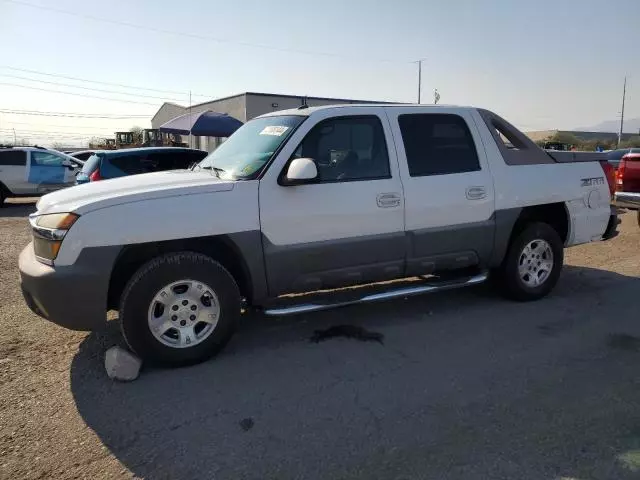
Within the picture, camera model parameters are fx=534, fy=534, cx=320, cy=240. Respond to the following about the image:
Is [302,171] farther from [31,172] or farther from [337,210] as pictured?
[31,172]

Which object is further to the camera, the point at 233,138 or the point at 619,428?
the point at 233,138

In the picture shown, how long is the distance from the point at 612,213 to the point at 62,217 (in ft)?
18.8

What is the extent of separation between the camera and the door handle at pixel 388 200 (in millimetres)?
4594

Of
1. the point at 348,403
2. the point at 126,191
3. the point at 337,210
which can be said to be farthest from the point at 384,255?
the point at 126,191

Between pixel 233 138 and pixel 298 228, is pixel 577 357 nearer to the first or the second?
pixel 298 228

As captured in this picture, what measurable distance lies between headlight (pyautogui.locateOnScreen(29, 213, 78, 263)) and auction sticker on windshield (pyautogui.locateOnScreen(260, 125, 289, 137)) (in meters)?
1.76

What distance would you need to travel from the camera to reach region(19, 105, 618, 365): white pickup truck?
12.4ft

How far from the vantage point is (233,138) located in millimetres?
5273

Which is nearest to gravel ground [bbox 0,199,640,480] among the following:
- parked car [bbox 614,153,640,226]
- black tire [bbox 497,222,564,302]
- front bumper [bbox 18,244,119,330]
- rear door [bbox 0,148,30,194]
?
black tire [bbox 497,222,564,302]

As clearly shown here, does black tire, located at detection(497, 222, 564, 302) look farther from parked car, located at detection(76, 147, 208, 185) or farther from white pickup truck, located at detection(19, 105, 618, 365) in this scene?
parked car, located at detection(76, 147, 208, 185)

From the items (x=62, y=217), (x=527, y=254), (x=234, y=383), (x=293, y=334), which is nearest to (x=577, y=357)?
(x=527, y=254)

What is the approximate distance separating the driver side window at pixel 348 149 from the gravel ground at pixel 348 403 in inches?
55.9

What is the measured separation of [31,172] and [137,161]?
6.64 m

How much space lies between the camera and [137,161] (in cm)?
1089
